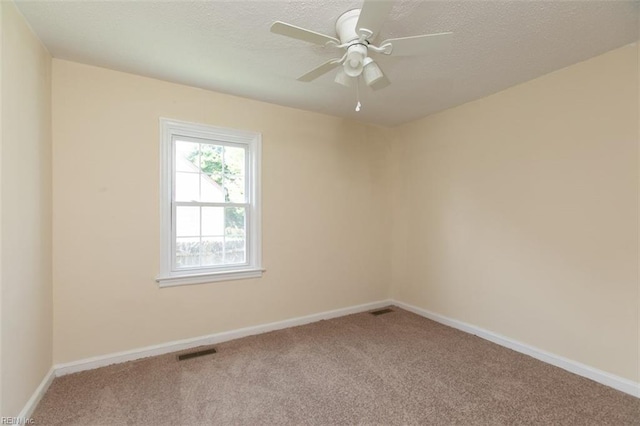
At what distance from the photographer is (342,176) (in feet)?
12.2

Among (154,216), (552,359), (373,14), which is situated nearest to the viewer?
(373,14)

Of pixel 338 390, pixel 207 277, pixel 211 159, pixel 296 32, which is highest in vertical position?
pixel 296 32

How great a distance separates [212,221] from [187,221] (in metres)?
0.23

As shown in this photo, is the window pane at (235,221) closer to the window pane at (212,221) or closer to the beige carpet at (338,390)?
the window pane at (212,221)

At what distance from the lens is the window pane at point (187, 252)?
2.85 metres

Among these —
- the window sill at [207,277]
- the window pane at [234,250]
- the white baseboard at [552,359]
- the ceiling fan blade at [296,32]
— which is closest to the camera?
the ceiling fan blade at [296,32]

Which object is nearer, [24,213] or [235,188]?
[24,213]

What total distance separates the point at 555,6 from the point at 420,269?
109 inches

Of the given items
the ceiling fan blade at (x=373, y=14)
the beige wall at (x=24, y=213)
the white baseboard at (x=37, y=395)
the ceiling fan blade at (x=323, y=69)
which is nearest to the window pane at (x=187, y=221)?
the beige wall at (x=24, y=213)

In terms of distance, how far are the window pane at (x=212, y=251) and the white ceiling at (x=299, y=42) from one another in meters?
1.48

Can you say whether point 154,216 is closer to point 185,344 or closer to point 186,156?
point 186,156

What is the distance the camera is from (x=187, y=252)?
289 centimetres

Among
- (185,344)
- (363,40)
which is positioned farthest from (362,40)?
(185,344)

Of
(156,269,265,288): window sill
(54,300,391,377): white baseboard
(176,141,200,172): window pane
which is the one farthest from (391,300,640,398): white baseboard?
(176,141,200,172): window pane
